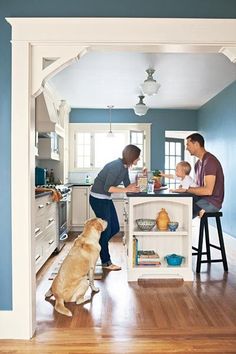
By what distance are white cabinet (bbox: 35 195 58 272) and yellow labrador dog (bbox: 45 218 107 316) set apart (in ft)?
2.36

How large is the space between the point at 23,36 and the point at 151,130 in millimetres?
5560

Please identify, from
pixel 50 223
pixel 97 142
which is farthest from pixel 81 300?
pixel 97 142

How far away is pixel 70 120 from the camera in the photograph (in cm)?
751

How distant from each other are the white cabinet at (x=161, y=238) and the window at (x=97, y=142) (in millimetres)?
3810

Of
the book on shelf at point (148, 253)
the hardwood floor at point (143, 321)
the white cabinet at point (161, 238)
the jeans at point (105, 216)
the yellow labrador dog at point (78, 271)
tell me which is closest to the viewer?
the hardwood floor at point (143, 321)

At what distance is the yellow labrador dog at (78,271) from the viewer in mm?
2748

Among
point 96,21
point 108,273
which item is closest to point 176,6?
point 96,21

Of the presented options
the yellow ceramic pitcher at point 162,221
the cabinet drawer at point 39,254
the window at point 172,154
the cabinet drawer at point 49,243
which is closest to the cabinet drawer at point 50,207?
the cabinet drawer at point 49,243

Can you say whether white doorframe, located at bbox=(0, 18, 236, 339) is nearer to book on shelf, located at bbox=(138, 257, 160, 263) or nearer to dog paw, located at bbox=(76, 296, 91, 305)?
dog paw, located at bbox=(76, 296, 91, 305)

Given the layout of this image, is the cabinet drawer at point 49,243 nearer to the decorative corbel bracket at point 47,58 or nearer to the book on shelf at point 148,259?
the book on shelf at point 148,259

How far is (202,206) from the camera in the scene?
3.79 metres

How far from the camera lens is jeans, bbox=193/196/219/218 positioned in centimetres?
378

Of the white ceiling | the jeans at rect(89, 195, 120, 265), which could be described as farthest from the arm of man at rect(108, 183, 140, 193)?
the white ceiling

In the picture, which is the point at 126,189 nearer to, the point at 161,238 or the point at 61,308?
the point at 161,238
